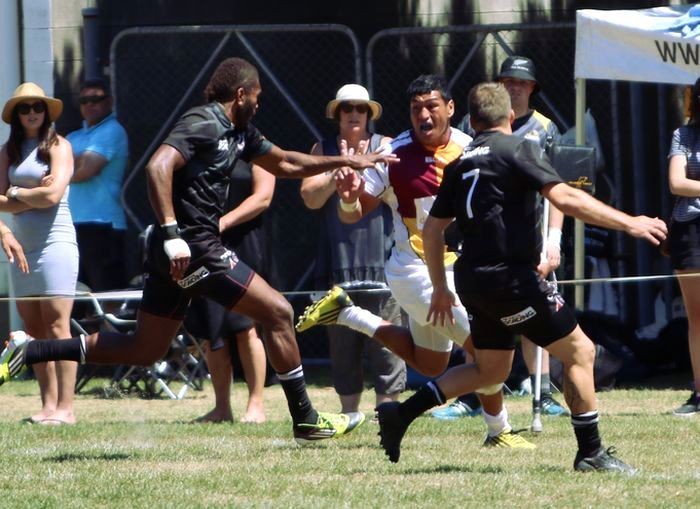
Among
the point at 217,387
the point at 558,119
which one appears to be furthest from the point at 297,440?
the point at 558,119

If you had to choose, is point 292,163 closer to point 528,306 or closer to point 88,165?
point 528,306

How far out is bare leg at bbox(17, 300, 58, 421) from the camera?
952 cm

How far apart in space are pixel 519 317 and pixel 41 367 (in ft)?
13.0

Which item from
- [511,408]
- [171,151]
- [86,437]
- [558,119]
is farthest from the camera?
[558,119]

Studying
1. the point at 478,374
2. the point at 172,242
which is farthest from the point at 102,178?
the point at 478,374

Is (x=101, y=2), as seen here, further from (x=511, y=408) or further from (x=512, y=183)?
(x=512, y=183)

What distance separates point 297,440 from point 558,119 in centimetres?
515

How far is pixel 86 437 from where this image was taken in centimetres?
864

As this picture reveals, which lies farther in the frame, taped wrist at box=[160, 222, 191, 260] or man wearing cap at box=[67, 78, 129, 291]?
man wearing cap at box=[67, 78, 129, 291]

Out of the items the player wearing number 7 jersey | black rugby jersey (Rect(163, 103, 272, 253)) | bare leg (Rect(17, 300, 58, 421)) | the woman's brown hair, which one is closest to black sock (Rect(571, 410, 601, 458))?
the player wearing number 7 jersey

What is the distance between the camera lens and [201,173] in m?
7.57

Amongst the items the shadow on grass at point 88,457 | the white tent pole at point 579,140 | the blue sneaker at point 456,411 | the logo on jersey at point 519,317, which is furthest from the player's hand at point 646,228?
the white tent pole at point 579,140

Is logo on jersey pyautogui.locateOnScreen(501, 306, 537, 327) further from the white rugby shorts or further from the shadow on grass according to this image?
the shadow on grass

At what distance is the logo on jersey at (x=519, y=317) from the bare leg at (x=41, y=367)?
360 cm
